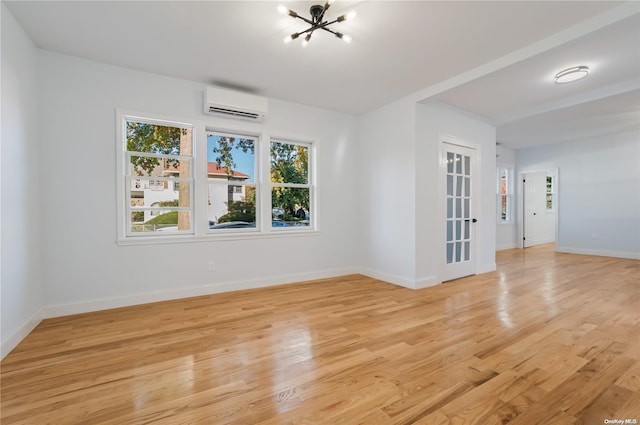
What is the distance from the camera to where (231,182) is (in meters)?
4.11

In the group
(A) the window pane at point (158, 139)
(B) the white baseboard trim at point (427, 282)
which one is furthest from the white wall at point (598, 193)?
(A) the window pane at point (158, 139)

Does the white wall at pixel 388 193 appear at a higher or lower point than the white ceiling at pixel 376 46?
lower

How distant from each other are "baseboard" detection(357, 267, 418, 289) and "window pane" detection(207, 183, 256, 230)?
2.08 meters

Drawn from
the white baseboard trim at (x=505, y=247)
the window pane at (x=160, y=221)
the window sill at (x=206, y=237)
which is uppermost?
the window pane at (x=160, y=221)

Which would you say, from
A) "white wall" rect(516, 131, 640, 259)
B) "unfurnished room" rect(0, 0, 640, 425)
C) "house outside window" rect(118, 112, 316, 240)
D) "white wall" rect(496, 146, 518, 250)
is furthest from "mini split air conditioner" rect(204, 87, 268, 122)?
"white wall" rect(516, 131, 640, 259)

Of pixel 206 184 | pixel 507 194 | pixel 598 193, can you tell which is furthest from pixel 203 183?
pixel 598 193

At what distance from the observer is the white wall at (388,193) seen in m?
4.17

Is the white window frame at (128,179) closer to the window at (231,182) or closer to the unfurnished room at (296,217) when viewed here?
the unfurnished room at (296,217)

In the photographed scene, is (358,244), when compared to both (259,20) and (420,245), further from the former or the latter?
(259,20)

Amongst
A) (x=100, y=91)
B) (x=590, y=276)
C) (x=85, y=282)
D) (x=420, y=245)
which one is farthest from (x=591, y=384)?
(x=100, y=91)

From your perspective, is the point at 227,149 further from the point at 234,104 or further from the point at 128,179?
the point at 128,179

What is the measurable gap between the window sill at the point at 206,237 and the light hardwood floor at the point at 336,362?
30.1 inches

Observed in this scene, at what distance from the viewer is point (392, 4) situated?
2.30 metres

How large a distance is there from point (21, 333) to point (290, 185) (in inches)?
131
